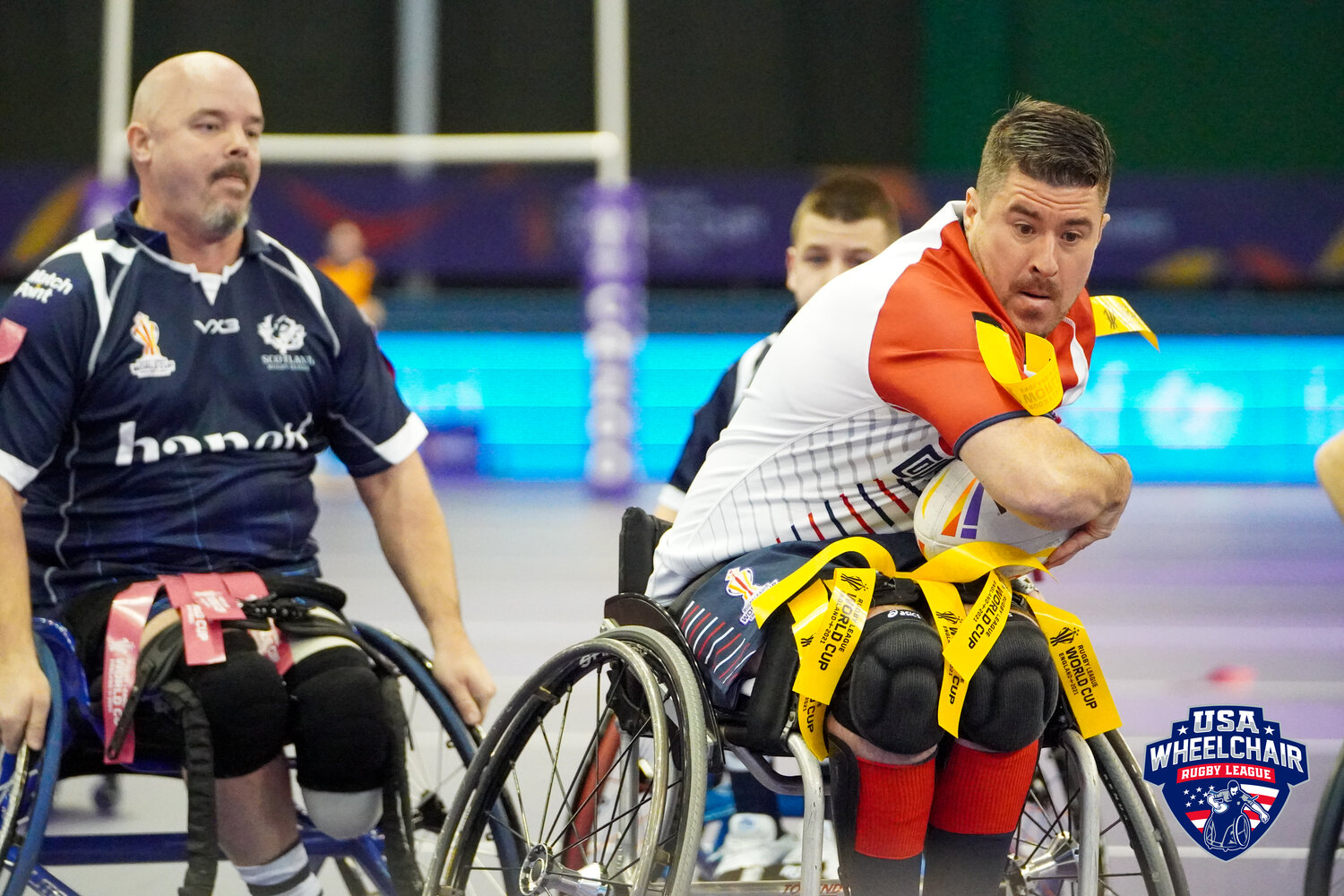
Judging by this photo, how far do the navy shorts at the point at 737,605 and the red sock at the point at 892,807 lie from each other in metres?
0.21

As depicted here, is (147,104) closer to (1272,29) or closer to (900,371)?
(900,371)

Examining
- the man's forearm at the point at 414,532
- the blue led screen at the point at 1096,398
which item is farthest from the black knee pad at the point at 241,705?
the blue led screen at the point at 1096,398

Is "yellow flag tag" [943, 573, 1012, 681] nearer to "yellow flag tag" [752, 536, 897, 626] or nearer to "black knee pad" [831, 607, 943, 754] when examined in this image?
"black knee pad" [831, 607, 943, 754]

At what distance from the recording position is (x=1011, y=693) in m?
1.78

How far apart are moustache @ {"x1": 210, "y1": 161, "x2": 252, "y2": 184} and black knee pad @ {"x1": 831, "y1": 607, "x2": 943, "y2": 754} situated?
1.36 m

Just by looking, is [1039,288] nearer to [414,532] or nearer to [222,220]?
[414,532]

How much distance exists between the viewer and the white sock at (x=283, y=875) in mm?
2336

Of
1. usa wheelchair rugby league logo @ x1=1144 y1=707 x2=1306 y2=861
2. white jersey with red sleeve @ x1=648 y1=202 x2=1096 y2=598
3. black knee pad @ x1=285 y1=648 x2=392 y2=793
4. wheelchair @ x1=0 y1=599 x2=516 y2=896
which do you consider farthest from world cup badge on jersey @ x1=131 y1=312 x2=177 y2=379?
usa wheelchair rugby league logo @ x1=1144 y1=707 x2=1306 y2=861

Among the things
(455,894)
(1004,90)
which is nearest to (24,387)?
(455,894)

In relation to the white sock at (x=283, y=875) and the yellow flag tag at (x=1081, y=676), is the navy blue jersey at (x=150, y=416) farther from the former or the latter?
the yellow flag tag at (x=1081, y=676)

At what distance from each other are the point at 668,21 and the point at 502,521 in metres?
7.26

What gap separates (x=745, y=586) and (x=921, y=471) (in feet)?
0.91

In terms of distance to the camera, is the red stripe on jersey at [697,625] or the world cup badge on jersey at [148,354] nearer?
the red stripe on jersey at [697,625]

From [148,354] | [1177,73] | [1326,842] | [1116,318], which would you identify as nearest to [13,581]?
[148,354]
